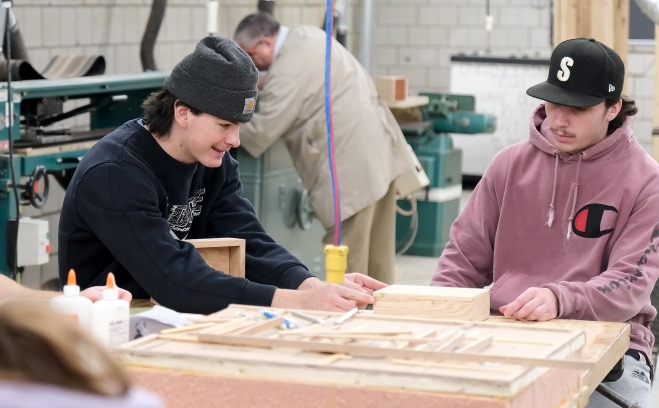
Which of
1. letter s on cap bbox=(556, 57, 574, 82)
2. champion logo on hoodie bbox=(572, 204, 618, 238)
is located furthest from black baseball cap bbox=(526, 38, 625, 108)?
champion logo on hoodie bbox=(572, 204, 618, 238)

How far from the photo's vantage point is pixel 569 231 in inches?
112

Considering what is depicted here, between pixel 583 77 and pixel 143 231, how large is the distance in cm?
111

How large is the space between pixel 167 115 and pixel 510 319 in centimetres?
89

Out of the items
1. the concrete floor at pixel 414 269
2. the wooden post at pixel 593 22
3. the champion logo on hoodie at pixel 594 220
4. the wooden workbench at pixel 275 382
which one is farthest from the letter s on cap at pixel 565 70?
the concrete floor at pixel 414 269

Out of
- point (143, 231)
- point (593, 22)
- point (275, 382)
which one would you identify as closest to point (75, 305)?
point (275, 382)

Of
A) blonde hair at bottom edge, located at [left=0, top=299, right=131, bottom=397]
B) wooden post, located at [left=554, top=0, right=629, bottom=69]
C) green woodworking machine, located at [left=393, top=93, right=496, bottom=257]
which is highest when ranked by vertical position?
wooden post, located at [left=554, top=0, right=629, bottom=69]

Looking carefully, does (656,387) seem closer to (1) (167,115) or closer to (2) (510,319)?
(2) (510,319)

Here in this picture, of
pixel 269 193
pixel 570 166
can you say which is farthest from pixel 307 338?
pixel 269 193

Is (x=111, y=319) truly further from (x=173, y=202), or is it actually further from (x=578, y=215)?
(x=578, y=215)

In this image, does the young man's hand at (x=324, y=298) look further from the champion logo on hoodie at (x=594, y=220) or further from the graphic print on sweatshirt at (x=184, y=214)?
the champion logo on hoodie at (x=594, y=220)

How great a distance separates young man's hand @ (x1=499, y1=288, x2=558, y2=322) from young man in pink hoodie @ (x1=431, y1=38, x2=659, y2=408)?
60mm

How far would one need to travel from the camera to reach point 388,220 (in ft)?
20.5

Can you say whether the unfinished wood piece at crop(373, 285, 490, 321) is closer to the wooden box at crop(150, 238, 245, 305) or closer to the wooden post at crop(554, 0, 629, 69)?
the wooden box at crop(150, 238, 245, 305)

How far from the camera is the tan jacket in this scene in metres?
5.73
